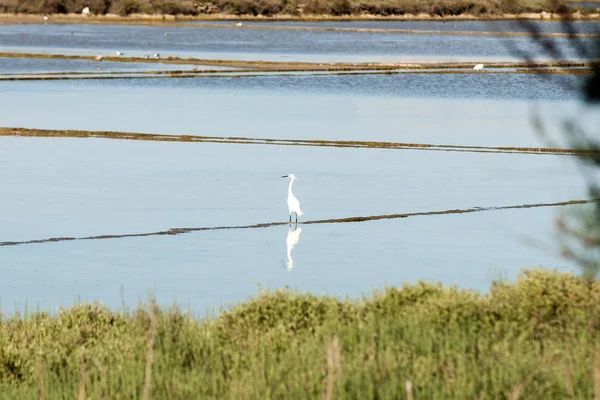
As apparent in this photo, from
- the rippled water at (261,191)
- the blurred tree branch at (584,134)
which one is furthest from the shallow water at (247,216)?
the blurred tree branch at (584,134)

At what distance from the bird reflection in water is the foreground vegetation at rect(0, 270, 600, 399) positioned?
391 cm

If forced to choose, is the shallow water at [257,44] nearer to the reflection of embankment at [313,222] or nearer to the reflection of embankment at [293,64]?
the reflection of embankment at [293,64]

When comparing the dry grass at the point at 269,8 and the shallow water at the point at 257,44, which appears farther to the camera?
the dry grass at the point at 269,8

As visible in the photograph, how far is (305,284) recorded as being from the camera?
480 inches

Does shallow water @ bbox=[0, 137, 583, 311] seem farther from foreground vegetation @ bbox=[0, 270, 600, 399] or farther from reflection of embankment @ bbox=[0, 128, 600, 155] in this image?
foreground vegetation @ bbox=[0, 270, 600, 399]

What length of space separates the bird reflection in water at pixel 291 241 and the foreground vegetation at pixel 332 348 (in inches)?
154

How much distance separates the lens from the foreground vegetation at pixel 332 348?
662 cm

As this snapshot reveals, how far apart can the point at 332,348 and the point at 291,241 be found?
9.08m

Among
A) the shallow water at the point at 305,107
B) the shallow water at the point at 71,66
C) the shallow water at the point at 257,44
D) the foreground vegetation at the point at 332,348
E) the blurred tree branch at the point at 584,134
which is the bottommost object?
the foreground vegetation at the point at 332,348

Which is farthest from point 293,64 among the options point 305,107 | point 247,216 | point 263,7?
point 263,7

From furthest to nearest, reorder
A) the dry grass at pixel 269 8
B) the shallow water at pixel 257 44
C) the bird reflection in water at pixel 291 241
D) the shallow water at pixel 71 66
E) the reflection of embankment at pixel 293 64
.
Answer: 1. the dry grass at pixel 269 8
2. the shallow water at pixel 257 44
3. the reflection of embankment at pixel 293 64
4. the shallow water at pixel 71 66
5. the bird reflection in water at pixel 291 241

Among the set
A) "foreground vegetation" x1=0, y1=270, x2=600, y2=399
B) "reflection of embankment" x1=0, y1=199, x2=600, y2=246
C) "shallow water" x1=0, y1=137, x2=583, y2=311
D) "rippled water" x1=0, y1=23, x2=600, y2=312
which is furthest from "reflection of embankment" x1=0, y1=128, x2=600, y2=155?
"foreground vegetation" x1=0, y1=270, x2=600, y2=399

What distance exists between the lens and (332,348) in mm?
5469

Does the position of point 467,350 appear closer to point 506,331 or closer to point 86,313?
point 506,331
